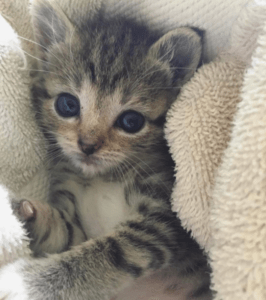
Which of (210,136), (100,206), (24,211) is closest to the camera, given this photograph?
(210,136)

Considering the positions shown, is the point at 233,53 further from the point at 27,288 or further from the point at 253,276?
the point at 27,288

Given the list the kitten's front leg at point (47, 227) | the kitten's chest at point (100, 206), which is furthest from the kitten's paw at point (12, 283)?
the kitten's chest at point (100, 206)

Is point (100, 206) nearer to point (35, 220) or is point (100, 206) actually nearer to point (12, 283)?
point (35, 220)

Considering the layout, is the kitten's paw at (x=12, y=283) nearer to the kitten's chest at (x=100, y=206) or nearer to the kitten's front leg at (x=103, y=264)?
the kitten's front leg at (x=103, y=264)

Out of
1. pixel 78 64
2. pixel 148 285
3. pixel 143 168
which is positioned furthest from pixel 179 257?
pixel 78 64

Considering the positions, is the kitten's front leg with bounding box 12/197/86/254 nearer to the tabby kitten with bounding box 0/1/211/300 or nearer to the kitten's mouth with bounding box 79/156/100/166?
the tabby kitten with bounding box 0/1/211/300

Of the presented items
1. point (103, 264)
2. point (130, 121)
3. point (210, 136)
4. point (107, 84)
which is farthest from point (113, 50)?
point (103, 264)

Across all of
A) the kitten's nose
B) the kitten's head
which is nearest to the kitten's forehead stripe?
the kitten's head
